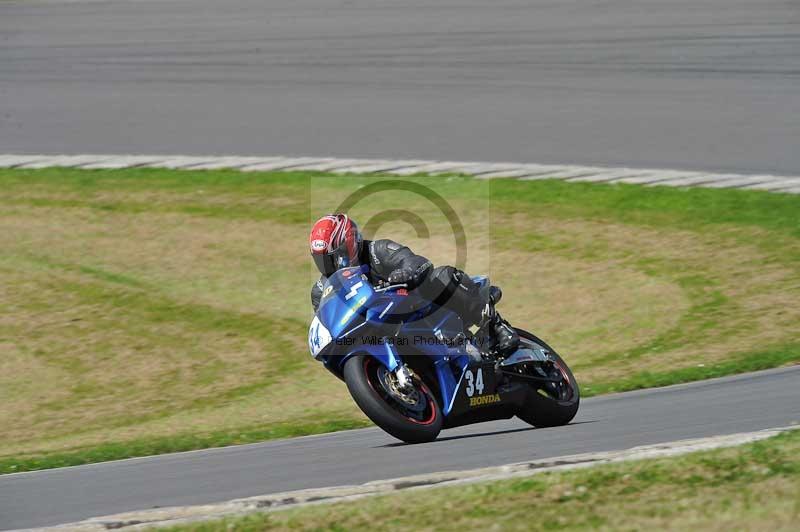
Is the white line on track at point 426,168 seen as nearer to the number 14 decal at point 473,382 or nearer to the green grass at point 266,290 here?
the green grass at point 266,290

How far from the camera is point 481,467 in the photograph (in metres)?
7.22

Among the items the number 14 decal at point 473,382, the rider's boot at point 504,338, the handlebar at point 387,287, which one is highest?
the handlebar at point 387,287

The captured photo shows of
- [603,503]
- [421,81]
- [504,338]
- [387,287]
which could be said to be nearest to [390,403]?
[387,287]

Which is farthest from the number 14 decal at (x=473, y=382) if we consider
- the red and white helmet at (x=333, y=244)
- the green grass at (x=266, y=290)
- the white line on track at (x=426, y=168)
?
the white line on track at (x=426, y=168)

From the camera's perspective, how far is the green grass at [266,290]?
429 inches

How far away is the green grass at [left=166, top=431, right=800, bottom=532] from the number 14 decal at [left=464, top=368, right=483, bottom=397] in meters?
1.61

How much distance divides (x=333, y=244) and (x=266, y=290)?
21.9ft

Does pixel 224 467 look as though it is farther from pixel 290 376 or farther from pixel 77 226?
pixel 77 226

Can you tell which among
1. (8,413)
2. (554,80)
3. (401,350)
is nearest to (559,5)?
(554,80)

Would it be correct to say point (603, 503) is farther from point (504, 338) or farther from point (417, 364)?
point (504, 338)

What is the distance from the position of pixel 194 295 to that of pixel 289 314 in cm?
140

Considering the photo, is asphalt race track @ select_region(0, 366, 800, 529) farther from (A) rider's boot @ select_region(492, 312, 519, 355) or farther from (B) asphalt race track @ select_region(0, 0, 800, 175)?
(B) asphalt race track @ select_region(0, 0, 800, 175)

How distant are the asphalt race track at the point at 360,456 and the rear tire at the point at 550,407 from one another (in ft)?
0.34

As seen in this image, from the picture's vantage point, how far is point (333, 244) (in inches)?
313
